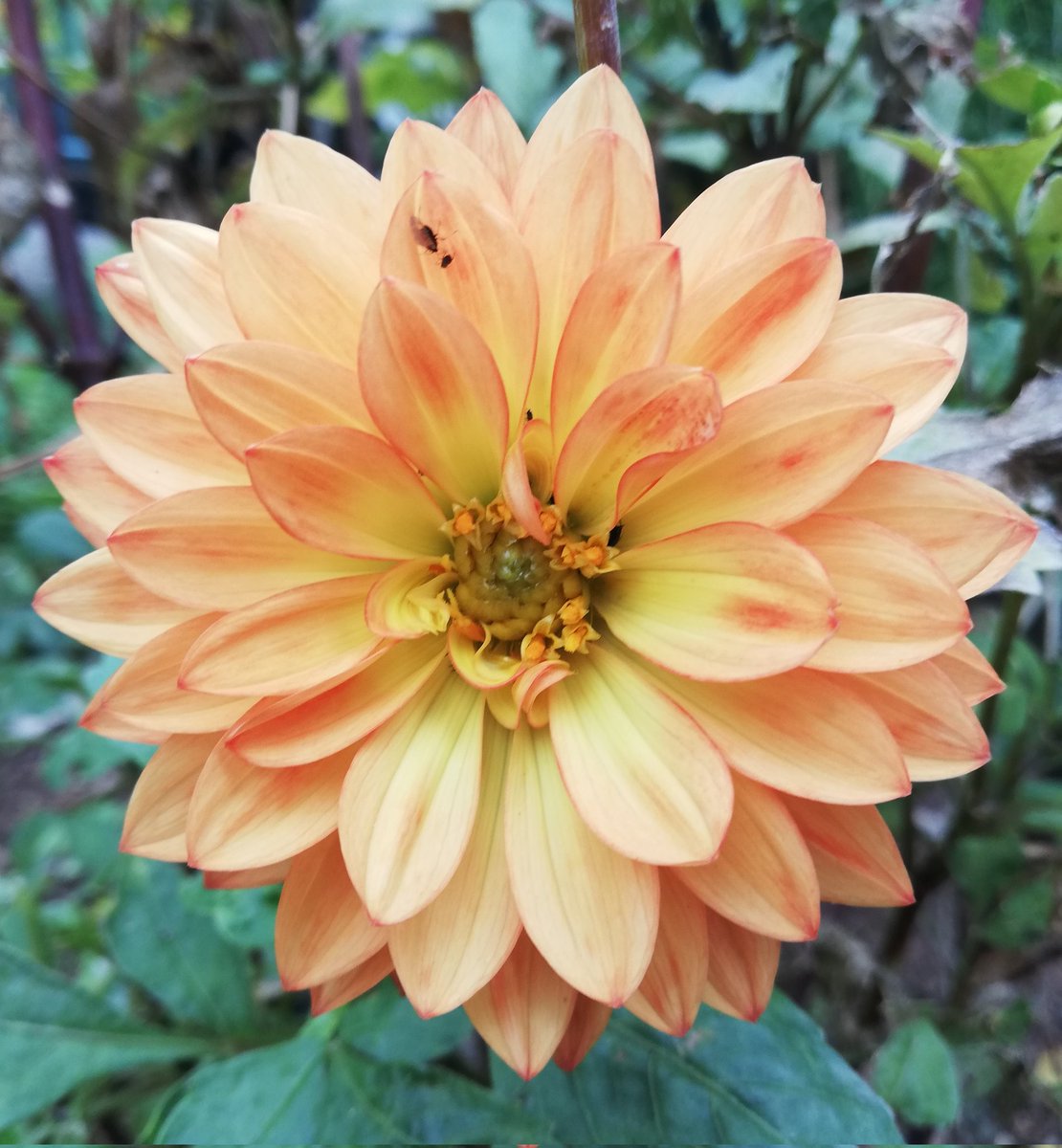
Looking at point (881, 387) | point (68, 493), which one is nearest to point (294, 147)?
point (68, 493)

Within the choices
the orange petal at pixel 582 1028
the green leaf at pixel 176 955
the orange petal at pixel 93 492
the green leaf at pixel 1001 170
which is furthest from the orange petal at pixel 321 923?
the green leaf at pixel 1001 170

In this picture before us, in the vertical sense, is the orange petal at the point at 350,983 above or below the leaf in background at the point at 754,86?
below

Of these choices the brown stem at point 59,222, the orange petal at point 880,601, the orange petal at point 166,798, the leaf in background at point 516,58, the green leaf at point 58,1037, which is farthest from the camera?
the brown stem at point 59,222

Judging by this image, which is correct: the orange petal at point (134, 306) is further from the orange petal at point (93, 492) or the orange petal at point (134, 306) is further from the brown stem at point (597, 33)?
the brown stem at point (597, 33)

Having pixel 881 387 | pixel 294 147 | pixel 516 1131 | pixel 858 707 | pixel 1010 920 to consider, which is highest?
pixel 294 147

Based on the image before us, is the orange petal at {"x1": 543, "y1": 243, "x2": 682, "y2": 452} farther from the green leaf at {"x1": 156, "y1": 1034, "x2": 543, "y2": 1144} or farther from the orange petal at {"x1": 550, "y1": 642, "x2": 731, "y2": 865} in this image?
the green leaf at {"x1": 156, "y1": 1034, "x2": 543, "y2": 1144}

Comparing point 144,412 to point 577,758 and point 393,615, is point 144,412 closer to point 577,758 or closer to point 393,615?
point 393,615
